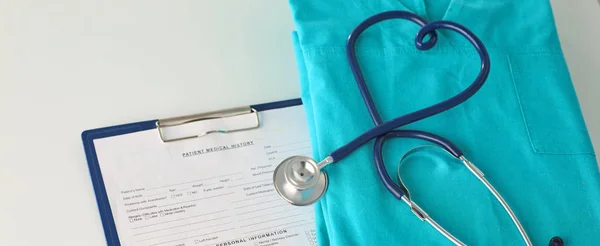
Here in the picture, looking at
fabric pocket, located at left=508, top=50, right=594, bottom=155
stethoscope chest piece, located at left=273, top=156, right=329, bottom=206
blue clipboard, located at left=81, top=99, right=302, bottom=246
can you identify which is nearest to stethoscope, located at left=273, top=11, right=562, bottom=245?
stethoscope chest piece, located at left=273, top=156, right=329, bottom=206

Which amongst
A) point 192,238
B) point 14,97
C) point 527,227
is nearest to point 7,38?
point 14,97

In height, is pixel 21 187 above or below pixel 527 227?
above

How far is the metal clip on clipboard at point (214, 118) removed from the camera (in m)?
0.90

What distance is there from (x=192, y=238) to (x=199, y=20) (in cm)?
38

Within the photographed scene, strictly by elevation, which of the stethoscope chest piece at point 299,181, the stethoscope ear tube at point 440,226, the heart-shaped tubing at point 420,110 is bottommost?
the stethoscope ear tube at point 440,226

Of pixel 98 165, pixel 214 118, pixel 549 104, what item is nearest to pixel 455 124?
pixel 549 104

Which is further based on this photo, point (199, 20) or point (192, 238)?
point (199, 20)

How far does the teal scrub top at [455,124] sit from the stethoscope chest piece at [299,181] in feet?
0.11

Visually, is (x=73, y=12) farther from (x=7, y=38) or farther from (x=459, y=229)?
(x=459, y=229)

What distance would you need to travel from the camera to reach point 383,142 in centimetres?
86

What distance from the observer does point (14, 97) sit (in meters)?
0.89

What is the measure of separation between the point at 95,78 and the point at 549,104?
73cm

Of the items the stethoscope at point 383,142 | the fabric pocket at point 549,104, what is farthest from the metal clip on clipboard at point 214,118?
the fabric pocket at point 549,104

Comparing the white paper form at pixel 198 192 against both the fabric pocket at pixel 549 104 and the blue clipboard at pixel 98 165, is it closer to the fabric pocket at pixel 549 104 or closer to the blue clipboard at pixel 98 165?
the blue clipboard at pixel 98 165
